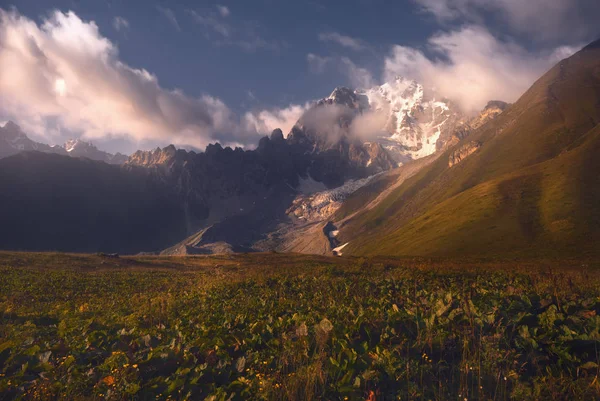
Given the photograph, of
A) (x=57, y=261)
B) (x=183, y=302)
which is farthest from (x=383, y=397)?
(x=57, y=261)

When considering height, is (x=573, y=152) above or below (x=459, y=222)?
above

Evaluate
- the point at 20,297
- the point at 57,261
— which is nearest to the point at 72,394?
the point at 20,297

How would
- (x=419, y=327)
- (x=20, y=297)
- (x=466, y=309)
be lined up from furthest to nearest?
(x=20, y=297), (x=466, y=309), (x=419, y=327)

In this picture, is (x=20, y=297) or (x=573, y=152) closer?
(x=20, y=297)

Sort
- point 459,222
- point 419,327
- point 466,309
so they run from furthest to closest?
point 459,222 → point 466,309 → point 419,327

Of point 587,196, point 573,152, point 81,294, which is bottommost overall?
point 81,294

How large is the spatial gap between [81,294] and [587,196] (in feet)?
541

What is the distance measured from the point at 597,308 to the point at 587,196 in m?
159

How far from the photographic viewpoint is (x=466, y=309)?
11844 mm

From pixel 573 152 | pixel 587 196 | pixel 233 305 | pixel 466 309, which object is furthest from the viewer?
pixel 573 152

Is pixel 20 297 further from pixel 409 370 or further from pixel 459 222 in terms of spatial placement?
pixel 459 222

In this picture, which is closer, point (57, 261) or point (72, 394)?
point (72, 394)

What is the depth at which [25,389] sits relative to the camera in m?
8.23

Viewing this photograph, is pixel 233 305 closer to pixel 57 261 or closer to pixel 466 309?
pixel 466 309
